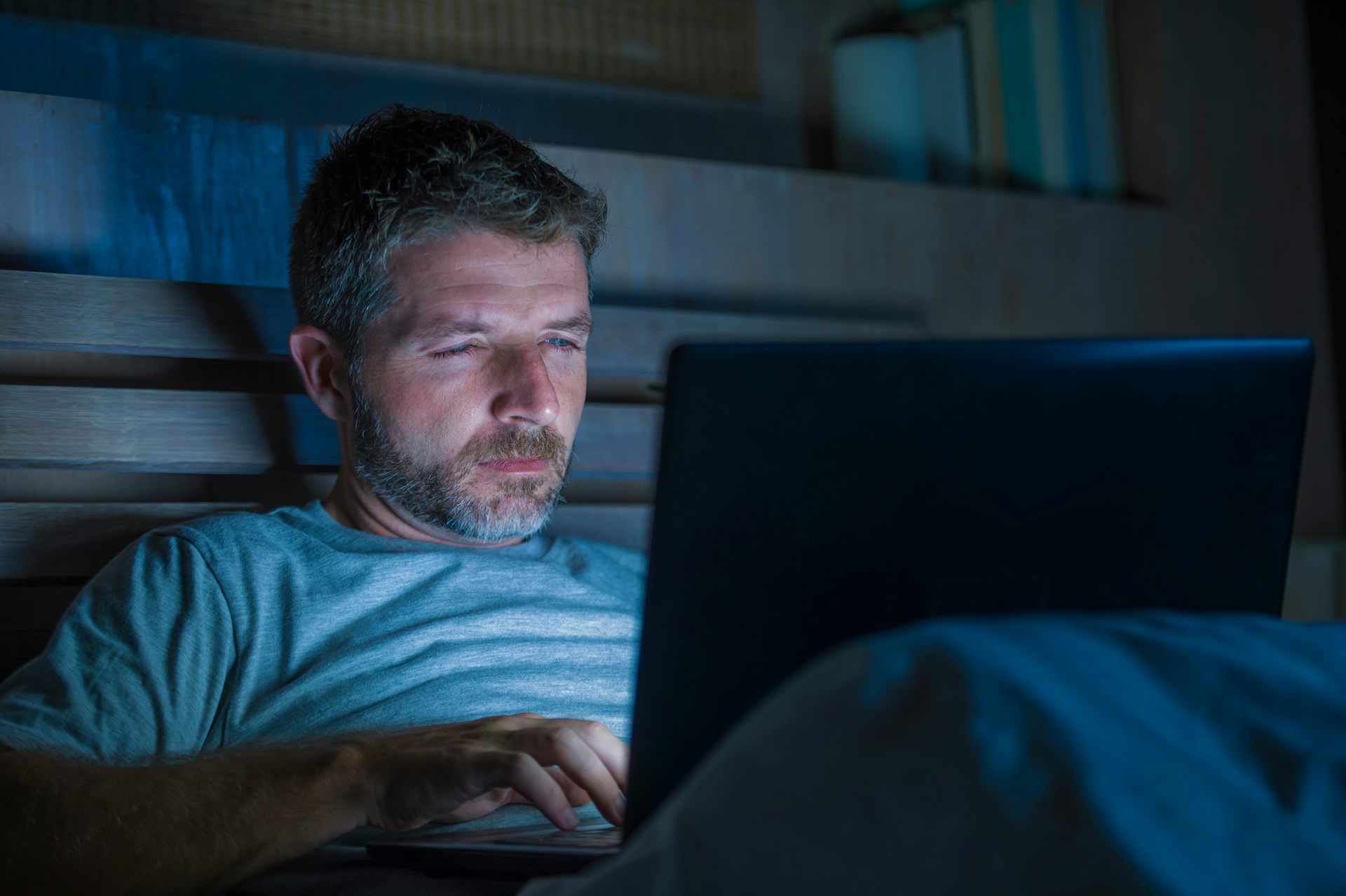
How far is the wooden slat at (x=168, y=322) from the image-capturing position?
1338 mm

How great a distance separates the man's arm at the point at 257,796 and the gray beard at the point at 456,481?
44cm

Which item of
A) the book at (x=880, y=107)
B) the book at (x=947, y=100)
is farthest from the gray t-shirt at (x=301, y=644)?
the book at (x=947, y=100)

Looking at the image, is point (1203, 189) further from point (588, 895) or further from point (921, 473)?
point (588, 895)

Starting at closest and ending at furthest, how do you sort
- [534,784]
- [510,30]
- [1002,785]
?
[1002,785] → [534,784] → [510,30]

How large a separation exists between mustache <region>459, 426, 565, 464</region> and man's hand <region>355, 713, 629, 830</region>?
1.54 feet

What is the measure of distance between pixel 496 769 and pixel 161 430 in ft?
2.80

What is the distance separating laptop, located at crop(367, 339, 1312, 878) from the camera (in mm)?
571

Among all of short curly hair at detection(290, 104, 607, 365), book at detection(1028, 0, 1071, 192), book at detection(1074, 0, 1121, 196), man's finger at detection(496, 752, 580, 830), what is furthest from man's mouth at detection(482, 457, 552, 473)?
book at detection(1074, 0, 1121, 196)

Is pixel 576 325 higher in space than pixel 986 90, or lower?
lower

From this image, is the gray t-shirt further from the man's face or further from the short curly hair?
the short curly hair

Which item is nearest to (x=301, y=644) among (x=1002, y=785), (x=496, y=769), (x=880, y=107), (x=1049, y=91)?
(x=496, y=769)

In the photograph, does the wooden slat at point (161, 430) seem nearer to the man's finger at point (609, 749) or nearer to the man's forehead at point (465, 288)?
the man's forehead at point (465, 288)

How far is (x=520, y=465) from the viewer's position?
1.35 meters

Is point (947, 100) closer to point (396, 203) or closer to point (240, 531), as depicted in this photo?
point (396, 203)
